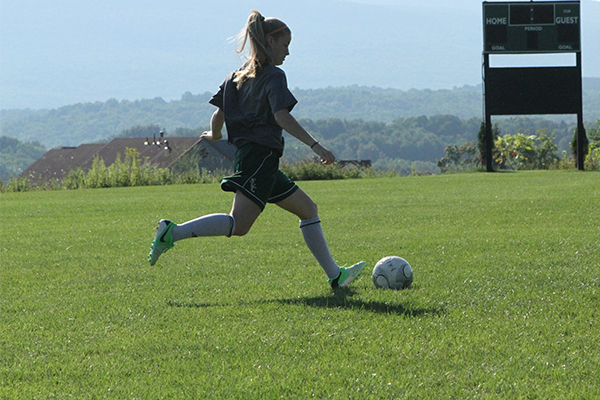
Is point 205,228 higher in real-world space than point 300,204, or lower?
lower

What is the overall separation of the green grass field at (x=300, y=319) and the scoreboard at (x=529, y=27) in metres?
18.8

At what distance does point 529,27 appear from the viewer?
2561 centimetres

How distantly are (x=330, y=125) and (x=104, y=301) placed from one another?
472 feet

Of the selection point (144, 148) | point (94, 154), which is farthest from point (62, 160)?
point (144, 148)

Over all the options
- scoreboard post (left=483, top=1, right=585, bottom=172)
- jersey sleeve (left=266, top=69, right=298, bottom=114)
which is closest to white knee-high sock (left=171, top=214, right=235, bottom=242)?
jersey sleeve (left=266, top=69, right=298, bottom=114)

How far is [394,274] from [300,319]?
1166 mm

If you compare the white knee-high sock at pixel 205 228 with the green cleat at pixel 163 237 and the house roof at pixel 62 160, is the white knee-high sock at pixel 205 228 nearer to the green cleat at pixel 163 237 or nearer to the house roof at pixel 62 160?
the green cleat at pixel 163 237

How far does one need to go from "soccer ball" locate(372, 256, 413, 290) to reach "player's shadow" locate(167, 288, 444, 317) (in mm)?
267

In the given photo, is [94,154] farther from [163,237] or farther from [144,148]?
[163,237]

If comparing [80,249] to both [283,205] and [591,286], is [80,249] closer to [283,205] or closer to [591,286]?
[283,205]

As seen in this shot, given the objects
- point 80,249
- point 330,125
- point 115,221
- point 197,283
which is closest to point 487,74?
point 115,221

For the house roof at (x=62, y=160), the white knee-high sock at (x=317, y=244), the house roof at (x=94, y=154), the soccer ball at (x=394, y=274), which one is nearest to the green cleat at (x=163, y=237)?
the white knee-high sock at (x=317, y=244)

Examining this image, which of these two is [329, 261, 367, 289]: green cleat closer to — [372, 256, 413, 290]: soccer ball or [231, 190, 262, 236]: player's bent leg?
[372, 256, 413, 290]: soccer ball

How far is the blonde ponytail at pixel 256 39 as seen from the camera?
4.62 metres
